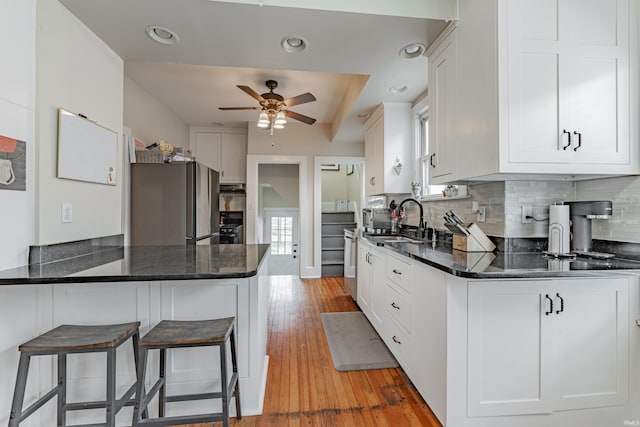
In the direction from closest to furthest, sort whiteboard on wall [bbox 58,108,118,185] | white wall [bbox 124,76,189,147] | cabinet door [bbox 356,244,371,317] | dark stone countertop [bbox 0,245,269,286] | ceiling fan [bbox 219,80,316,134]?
1. dark stone countertop [bbox 0,245,269,286]
2. whiteboard on wall [bbox 58,108,118,185]
3. cabinet door [bbox 356,244,371,317]
4. ceiling fan [bbox 219,80,316,134]
5. white wall [bbox 124,76,189,147]

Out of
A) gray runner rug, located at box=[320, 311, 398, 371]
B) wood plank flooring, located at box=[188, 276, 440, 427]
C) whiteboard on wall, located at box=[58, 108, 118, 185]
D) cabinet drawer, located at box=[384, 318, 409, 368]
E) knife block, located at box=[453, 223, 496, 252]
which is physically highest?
whiteboard on wall, located at box=[58, 108, 118, 185]

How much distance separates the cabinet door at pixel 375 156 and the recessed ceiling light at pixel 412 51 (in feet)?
3.69

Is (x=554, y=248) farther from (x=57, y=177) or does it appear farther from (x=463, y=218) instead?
(x=57, y=177)

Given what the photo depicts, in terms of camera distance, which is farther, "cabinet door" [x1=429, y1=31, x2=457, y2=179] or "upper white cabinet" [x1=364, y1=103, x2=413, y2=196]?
"upper white cabinet" [x1=364, y1=103, x2=413, y2=196]

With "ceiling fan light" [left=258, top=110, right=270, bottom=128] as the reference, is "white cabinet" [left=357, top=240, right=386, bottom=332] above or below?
below

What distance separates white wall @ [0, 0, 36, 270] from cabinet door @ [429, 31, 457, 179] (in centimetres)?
243

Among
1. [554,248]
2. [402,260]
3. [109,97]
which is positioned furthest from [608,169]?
[109,97]

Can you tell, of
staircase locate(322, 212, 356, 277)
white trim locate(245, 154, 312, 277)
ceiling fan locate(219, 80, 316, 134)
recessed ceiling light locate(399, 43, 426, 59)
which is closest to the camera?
recessed ceiling light locate(399, 43, 426, 59)

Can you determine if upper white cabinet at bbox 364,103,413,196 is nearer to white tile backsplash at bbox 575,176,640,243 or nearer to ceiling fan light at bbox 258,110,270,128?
ceiling fan light at bbox 258,110,270,128

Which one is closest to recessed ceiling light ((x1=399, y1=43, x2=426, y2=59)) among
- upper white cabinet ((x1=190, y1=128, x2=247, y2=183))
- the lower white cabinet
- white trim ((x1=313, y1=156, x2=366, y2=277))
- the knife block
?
the knife block

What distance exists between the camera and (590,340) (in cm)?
151

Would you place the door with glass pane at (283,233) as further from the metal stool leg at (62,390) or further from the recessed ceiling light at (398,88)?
the metal stool leg at (62,390)

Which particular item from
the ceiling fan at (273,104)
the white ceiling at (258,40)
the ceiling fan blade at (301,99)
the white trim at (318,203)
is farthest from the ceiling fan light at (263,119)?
the white trim at (318,203)

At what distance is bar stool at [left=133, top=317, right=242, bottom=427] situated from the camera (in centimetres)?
129
